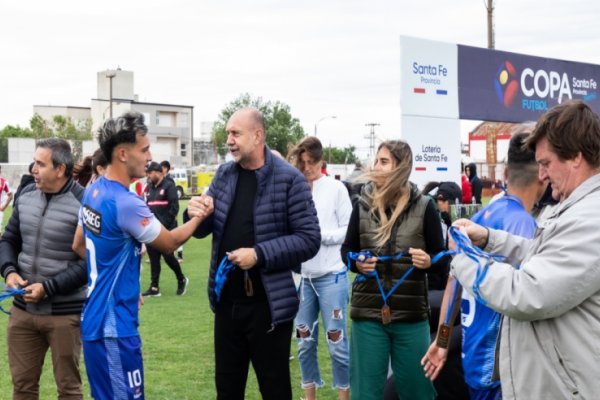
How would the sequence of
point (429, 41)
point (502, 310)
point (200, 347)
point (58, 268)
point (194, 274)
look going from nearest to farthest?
1. point (502, 310)
2. point (58, 268)
3. point (200, 347)
4. point (429, 41)
5. point (194, 274)

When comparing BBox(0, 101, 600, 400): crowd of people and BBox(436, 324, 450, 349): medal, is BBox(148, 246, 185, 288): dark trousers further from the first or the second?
BBox(436, 324, 450, 349): medal

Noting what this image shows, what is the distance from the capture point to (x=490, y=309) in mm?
3479

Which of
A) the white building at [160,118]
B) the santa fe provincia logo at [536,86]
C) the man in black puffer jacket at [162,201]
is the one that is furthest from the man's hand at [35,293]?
the white building at [160,118]

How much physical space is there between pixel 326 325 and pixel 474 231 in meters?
3.15

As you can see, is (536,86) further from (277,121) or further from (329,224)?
(277,121)

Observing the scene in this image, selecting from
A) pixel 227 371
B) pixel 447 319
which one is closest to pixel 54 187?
pixel 227 371

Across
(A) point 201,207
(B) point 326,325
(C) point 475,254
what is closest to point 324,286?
(B) point 326,325

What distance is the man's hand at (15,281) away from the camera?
14.8 ft

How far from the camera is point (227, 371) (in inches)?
166

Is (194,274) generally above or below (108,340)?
below

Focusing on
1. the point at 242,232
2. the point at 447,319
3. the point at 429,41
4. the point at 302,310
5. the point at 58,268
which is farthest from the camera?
the point at 429,41

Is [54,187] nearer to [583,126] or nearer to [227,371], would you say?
[227,371]

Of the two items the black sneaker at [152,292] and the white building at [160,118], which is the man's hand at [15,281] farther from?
the white building at [160,118]

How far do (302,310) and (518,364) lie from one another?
11.7 feet
